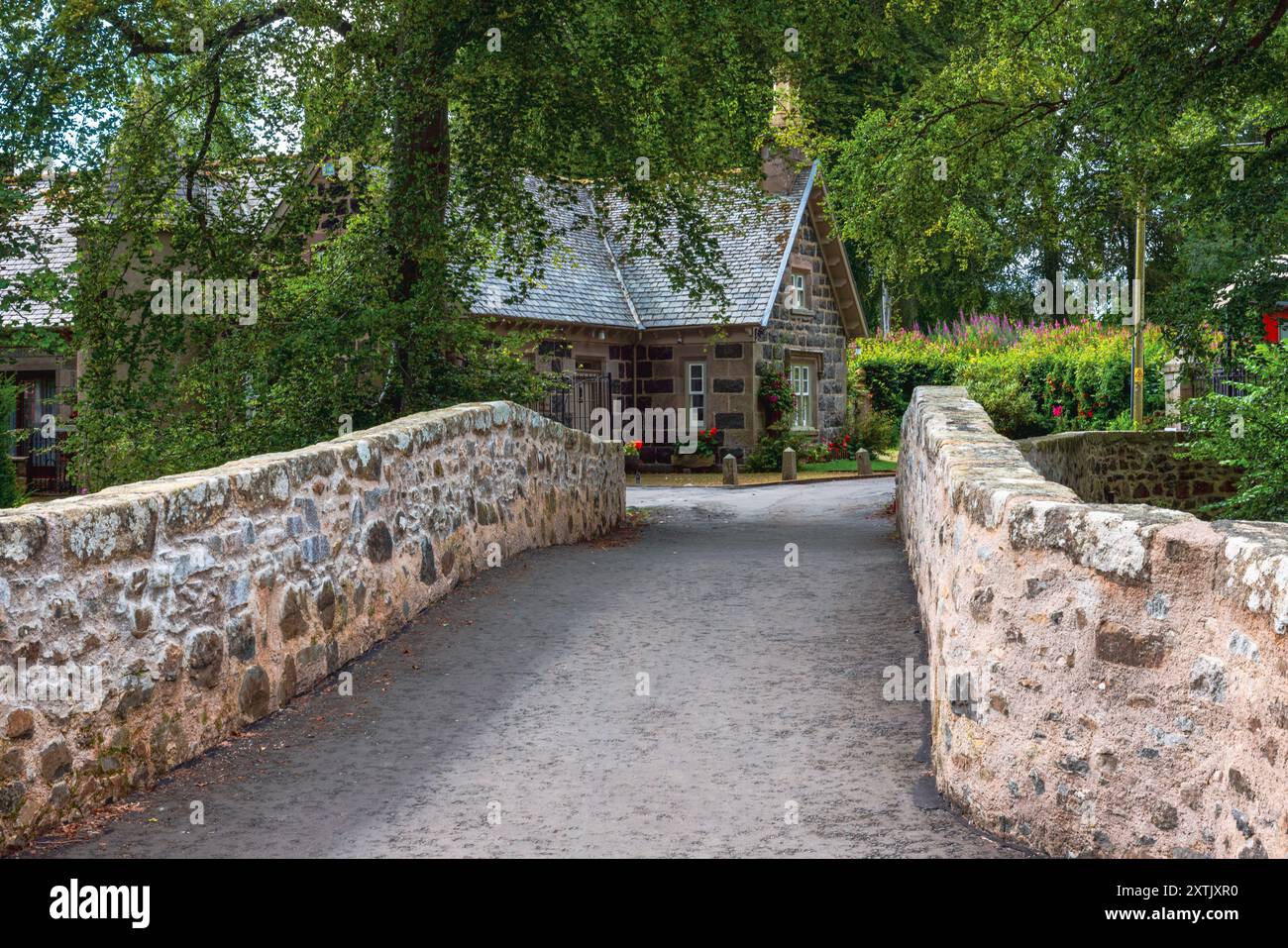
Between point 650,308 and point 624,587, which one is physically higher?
point 650,308

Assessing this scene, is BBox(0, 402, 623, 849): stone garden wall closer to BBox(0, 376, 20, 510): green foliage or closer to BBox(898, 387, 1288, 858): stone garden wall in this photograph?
BBox(898, 387, 1288, 858): stone garden wall

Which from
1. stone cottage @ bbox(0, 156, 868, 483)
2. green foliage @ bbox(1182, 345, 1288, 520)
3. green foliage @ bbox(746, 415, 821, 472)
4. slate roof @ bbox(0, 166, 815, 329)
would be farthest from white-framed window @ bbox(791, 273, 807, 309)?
green foliage @ bbox(1182, 345, 1288, 520)

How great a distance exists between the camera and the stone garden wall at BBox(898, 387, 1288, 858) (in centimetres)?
381

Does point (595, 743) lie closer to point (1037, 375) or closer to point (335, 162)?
point (335, 162)

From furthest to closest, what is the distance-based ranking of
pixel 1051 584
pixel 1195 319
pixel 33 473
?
1. pixel 33 473
2. pixel 1195 319
3. pixel 1051 584

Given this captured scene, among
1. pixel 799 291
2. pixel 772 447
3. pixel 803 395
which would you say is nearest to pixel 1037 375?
pixel 803 395

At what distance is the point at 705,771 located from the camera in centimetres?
600

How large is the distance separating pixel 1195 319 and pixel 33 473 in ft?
73.3

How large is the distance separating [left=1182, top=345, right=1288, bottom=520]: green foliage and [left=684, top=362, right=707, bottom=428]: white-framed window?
14171 mm

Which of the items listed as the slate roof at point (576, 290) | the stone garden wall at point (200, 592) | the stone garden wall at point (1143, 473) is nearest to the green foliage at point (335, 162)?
the stone garden wall at point (200, 592)

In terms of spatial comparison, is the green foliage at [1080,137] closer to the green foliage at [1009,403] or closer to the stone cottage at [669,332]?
the stone cottage at [669,332]

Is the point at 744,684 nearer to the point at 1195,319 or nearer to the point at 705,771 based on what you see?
the point at 705,771

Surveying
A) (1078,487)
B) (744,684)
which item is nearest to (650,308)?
(1078,487)

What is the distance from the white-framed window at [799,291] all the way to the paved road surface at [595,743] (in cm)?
1939
